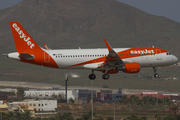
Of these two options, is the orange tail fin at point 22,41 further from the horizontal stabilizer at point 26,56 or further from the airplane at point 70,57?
the horizontal stabilizer at point 26,56

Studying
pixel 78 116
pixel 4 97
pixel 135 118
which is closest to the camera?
pixel 135 118

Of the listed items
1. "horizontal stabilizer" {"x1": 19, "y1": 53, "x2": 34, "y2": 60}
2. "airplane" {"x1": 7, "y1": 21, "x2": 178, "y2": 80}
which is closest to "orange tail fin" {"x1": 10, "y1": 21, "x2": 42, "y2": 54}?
"airplane" {"x1": 7, "y1": 21, "x2": 178, "y2": 80}

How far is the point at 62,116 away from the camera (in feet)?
393

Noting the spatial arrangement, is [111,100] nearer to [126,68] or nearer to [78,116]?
[78,116]

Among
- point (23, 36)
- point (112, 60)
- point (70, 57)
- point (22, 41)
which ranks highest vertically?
point (23, 36)

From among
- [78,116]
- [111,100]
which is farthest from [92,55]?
[111,100]

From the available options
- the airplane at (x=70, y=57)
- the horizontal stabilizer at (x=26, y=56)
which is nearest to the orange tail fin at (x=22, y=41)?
the airplane at (x=70, y=57)

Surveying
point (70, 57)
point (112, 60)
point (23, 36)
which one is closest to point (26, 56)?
point (23, 36)

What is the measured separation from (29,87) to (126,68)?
397 feet

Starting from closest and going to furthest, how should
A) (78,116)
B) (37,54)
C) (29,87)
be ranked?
(37,54)
(78,116)
(29,87)

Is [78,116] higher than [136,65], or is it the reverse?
[136,65]

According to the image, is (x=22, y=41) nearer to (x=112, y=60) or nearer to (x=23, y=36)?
(x=23, y=36)

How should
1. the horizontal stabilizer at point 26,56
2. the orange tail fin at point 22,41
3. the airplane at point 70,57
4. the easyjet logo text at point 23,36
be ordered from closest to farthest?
the horizontal stabilizer at point 26,56 → the airplane at point 70,57 → the orange tail fin at point 22,41 → the easyjet logo text at point 23,36

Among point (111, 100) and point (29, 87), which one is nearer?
point (111, 100)
